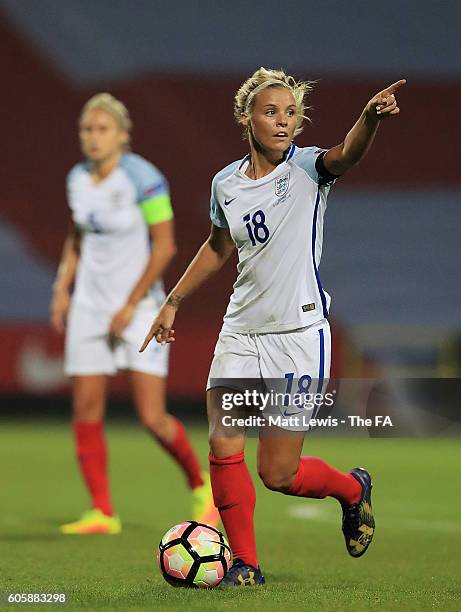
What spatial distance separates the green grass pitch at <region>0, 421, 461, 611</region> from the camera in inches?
161

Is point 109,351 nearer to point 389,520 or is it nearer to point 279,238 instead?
point 389,520

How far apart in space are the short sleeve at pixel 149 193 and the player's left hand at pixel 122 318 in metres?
0.47

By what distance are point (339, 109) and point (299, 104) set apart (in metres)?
13.2

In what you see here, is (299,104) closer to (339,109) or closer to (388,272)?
(388,272)

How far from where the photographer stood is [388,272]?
16406 mm

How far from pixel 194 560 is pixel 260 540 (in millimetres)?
1672

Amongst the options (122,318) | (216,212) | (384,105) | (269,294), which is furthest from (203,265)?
(122,318)

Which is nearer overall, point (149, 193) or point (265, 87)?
point (265, 87)

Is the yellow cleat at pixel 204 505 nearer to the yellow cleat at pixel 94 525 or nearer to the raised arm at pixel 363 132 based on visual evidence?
the yellow cleat at pixel 94 525

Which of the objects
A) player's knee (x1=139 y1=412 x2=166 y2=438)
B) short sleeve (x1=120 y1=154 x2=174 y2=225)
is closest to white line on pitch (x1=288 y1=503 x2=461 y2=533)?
player's knee (x1=139 y1=412 x2=166 y2=438)

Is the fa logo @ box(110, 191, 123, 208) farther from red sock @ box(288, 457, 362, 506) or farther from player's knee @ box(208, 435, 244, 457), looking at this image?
player's knee @ box(208, 435, 244, 457)

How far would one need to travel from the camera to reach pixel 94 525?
20.2 feet

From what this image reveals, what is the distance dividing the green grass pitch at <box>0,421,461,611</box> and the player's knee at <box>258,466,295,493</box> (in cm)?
35

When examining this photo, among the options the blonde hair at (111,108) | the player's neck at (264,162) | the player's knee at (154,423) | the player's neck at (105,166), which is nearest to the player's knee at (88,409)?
the player's knee at (154,423)
